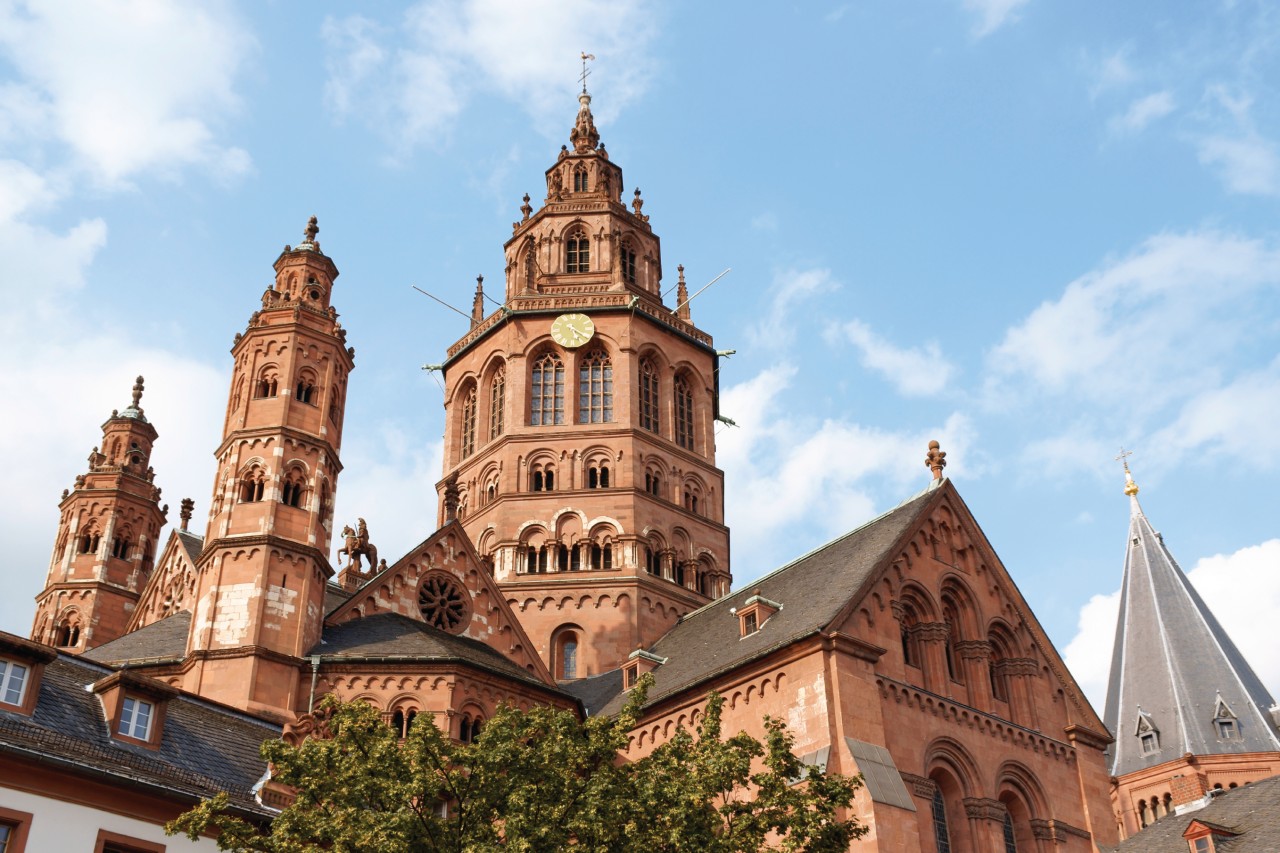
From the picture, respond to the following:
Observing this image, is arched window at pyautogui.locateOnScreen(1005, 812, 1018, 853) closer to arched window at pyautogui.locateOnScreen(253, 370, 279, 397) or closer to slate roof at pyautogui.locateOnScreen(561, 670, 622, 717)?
slate roof at pyautogui.locateOnScreen(561, 670, 622, 717)

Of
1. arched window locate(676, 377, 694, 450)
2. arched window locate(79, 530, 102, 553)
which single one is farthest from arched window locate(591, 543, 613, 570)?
arched window locate(79, 530, 102, 553)

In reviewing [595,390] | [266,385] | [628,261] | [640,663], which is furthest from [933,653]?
[628,261]

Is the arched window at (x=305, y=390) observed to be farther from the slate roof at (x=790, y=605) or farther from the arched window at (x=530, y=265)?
the arched window at (x=530, y=265)

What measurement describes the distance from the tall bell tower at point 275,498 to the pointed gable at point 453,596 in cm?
362

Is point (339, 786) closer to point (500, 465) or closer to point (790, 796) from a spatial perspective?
point (790, 796)

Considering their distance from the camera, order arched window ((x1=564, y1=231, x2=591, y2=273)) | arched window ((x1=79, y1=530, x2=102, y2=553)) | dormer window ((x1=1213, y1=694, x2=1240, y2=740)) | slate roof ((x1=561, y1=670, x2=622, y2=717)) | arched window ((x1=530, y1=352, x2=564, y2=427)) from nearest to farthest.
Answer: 1. slate roof ((x1=561, y1=670, x2=622, y2=717))
2. arched window ((x1=79, y1=530, x2=102, y2=553))
3. arched window ((x1=530, y1=352, x2=564, y2=427))
4. arched window ((x1=564, y1=231, x2=591, y2=273))
5. dormer window ((x1=1213, y1=694, x2=1240, y2=740))

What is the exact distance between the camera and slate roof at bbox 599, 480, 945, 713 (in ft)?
118

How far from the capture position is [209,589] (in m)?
38.0

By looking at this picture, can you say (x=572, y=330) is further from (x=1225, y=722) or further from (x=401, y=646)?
(x=1225, y=722)

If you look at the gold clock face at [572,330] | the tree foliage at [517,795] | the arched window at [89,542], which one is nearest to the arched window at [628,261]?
the gold clock face at [572,330]

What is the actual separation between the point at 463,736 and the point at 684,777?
15.7 m

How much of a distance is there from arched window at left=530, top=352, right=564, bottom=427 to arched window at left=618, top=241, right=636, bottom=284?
6.12 metres

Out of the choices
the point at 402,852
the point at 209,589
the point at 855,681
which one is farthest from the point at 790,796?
the point at 209,589

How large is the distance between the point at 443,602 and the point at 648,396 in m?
15.8
